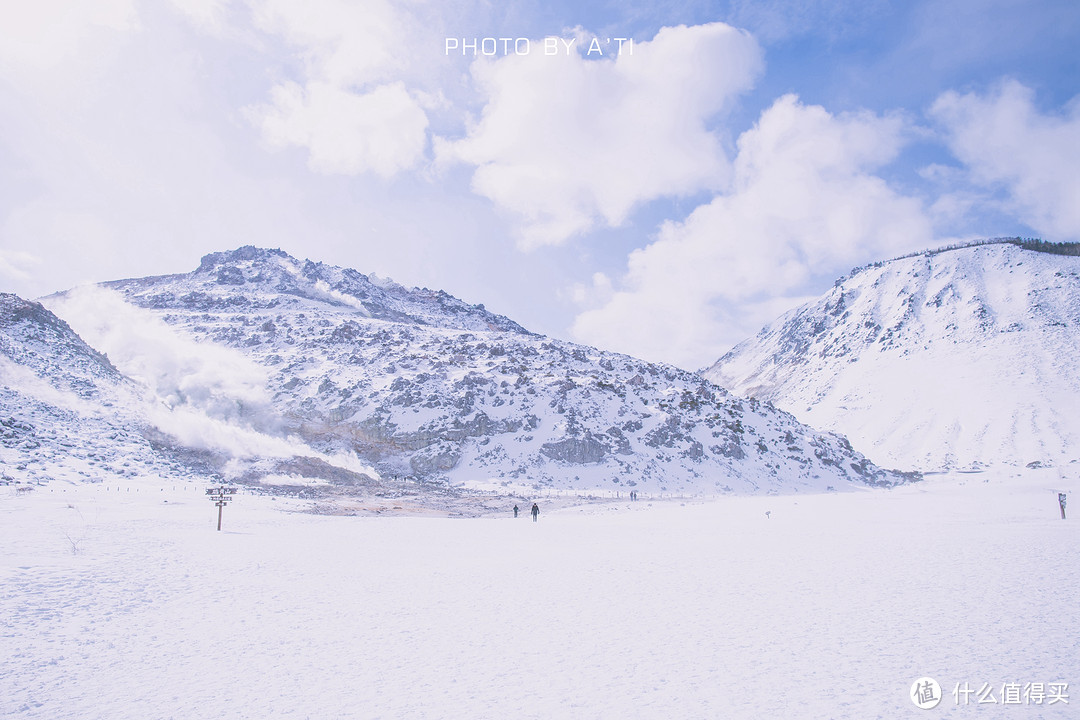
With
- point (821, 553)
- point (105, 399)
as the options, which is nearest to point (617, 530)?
point (821, 553)

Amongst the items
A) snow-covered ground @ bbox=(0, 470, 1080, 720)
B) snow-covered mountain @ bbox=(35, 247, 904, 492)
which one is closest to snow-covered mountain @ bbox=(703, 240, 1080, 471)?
snow-covered mountain @ bbox=(35, 247, 904, 492)

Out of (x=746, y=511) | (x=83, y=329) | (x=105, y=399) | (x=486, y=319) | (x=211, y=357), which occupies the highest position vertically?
(x=486, y=319)

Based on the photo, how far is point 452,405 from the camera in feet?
211

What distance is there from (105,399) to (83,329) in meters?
48.6

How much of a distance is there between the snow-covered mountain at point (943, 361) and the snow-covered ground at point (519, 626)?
77.5 meters

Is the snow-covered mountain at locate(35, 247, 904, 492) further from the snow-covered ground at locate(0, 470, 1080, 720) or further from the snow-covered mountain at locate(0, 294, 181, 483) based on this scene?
the snow-covered ground at locate(0, 470, 1080, 720)

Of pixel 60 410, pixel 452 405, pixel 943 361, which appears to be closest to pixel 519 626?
pixel 60 410

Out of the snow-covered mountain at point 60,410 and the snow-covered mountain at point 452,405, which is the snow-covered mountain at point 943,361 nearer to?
the snow-covered mountain at point 452,405

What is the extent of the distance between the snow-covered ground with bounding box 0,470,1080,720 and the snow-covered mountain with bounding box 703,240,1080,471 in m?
77.5

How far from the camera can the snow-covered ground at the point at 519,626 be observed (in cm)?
655

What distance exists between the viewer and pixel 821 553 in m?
17.1

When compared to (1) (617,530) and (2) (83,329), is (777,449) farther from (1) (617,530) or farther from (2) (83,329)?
(2) (83,329)

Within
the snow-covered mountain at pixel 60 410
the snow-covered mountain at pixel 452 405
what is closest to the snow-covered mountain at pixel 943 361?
the snow-covered mountain at pixel 452 405

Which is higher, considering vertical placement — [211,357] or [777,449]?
[211,357]
